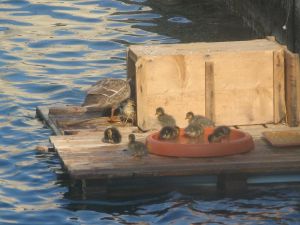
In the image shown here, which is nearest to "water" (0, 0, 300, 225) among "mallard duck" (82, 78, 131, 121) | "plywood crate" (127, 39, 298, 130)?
"mallard duck" (82, 78, 131, 121)

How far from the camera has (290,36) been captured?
1948cm

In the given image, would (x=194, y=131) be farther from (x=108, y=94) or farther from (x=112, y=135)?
(x=108, y=94)

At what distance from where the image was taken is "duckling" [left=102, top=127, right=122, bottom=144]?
14.6m

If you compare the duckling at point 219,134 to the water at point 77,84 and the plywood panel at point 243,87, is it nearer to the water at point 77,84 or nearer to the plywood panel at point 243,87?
the water at point 77,84

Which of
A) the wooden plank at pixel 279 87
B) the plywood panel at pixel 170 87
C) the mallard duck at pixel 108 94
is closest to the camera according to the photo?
the plywood panel at pixel 170 87

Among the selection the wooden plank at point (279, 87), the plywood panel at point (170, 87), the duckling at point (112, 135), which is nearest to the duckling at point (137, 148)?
the duckling at point (112, 135)

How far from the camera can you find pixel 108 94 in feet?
52.9

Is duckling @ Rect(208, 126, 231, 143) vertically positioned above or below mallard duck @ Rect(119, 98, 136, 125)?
below

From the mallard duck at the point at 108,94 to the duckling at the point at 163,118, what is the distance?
1.11 meters

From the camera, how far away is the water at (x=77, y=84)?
1330 cm

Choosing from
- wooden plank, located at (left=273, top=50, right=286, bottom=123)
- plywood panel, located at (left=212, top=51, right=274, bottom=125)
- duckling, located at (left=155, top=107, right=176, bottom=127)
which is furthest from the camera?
wooden plank, located at (left=273, top=50, right=286, bottom=123)

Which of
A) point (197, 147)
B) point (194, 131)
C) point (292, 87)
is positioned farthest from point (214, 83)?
point (197, 147)

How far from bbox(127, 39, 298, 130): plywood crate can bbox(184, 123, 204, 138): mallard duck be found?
0.94m

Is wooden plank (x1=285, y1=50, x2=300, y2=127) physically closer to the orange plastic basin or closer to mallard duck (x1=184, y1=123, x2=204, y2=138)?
the orange plastic basin
